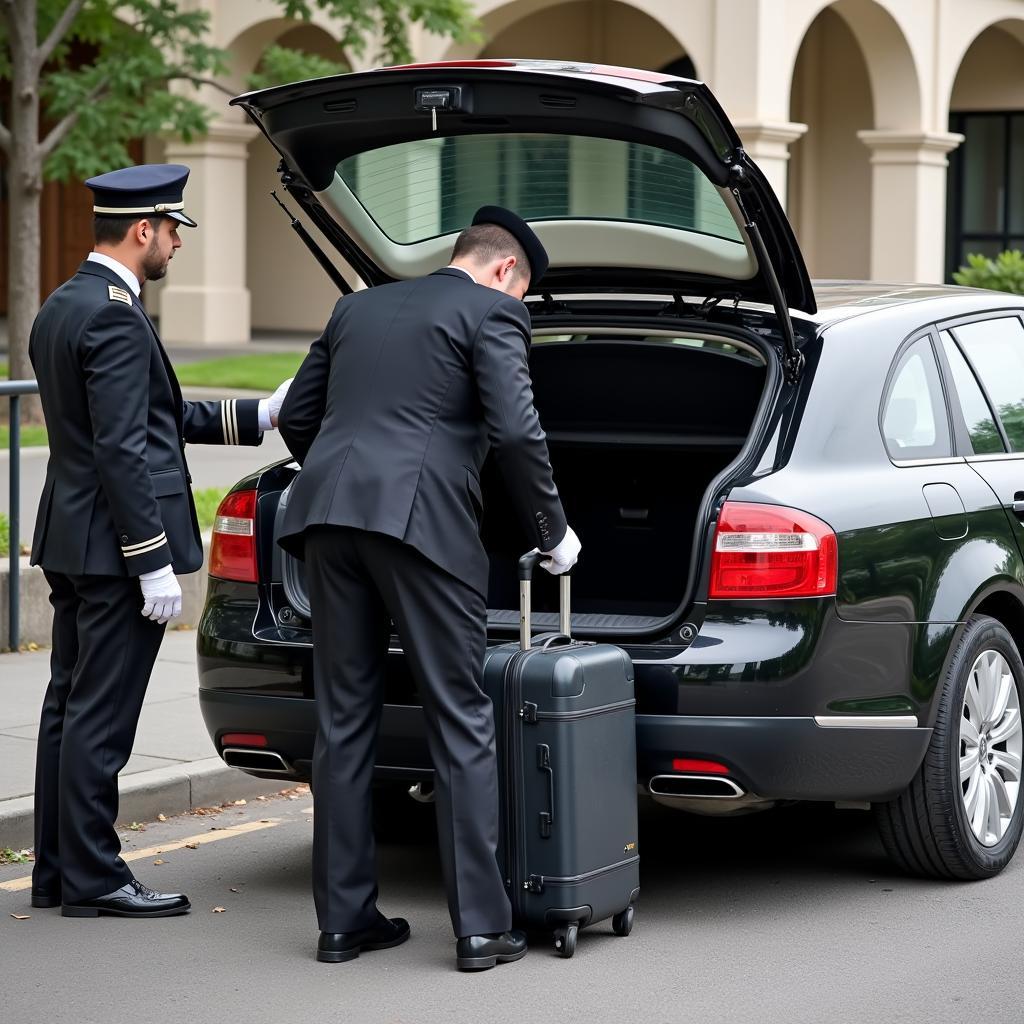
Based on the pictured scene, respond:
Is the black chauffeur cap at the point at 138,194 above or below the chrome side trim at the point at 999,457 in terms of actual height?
above

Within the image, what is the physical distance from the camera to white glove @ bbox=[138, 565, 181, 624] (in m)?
5.00

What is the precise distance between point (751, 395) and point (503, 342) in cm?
178

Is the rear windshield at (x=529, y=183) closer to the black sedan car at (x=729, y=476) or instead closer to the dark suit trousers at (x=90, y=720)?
the black sedan car at (x=729, y=476)

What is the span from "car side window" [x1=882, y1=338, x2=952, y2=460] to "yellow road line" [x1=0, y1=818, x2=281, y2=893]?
2.38 m

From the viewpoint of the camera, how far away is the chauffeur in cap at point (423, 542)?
181 inches

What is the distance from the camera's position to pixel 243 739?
17.4 feet

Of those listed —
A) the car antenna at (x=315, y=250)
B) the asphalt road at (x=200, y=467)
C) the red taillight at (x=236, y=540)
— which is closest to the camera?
the red taillight at (x=236, y=540)

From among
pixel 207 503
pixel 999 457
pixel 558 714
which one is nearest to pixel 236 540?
pixel 558 714

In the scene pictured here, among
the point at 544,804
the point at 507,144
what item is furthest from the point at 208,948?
the point at 507,144

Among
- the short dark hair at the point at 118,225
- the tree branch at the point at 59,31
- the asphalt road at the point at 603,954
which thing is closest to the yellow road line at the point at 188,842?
the asphalt road at the point at 603,954

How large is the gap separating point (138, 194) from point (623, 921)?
87.0 inches

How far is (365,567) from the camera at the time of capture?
15.4 feet

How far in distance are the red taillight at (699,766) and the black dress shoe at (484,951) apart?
59 cm

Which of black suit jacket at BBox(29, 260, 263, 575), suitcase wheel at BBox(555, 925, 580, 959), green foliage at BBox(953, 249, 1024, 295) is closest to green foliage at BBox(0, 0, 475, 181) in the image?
green foliage at BBox(953, 249, 1024, 295)
